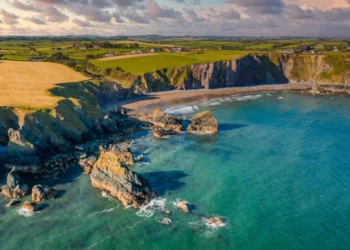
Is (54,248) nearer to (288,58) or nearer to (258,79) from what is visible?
(258,79)

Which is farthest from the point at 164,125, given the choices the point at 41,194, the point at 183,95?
the point at 183,95

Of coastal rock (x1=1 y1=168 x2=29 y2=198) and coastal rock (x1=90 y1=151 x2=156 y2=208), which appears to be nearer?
coastal rock (x1=90 y1=151 x2=156 y2=208)

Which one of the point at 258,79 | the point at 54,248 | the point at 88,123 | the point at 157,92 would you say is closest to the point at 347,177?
the point at 54,248

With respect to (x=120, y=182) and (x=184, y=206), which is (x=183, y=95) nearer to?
(x=120, y=182)

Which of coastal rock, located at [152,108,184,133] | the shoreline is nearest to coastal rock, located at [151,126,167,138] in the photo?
coastal rock, located at [152,108,184,133]

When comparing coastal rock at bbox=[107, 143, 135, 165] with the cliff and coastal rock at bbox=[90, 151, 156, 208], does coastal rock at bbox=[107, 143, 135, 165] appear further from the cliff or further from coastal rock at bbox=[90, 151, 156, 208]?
the cliff

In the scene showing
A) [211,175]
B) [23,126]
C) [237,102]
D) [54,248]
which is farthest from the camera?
[237,102]

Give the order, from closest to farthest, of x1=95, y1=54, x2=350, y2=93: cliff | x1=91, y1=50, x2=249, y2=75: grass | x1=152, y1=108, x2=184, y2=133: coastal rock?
1. x1=152, y1=108, x2=184, y2=133: coastal rock
2. x1=95, y1=54, x2=350, y2=93: cliff
3. x1=91, y1=50, x2=249, y2=75: grass

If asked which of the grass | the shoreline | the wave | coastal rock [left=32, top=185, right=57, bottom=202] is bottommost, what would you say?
the wave
